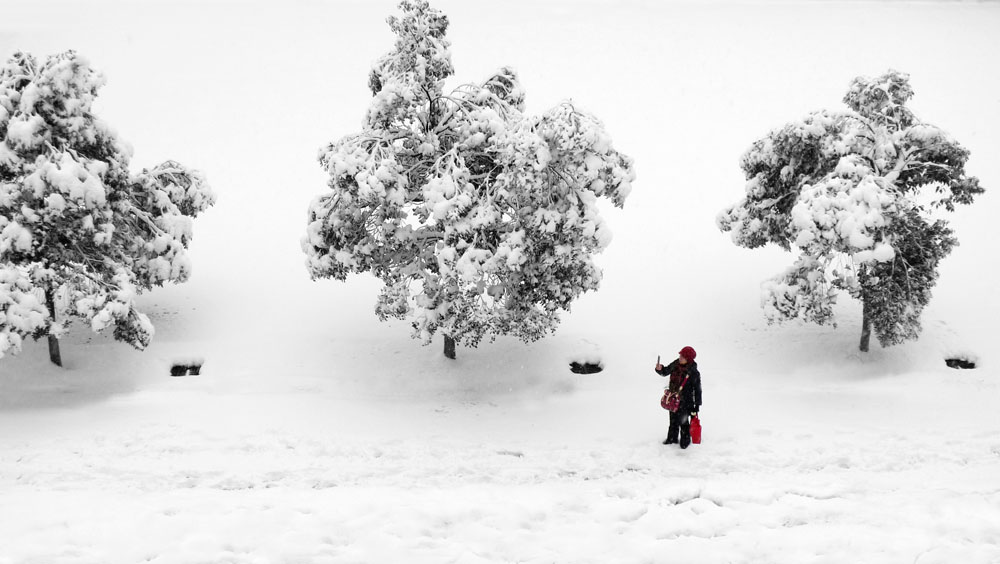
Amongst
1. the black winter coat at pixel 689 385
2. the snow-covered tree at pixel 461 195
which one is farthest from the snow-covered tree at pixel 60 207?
the black winter coat at pixel 689 385

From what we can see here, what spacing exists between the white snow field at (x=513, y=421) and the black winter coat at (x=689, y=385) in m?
0.90

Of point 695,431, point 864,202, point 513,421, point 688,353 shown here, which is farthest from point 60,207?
point 864,202

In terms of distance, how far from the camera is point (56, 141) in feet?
43.8

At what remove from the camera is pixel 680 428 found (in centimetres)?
1209

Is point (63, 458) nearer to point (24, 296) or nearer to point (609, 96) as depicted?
point (24, 296)

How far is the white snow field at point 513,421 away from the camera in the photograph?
28.1ft

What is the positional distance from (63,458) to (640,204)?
882 inches

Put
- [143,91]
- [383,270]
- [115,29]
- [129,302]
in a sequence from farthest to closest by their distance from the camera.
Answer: [115,29] → [143,91] → [383,270] → [129,302]

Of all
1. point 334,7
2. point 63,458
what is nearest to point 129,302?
point 63,458

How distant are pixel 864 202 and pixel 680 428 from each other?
5.63 m

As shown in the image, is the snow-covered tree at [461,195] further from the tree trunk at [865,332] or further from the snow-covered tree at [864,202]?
the tree trunk at [865,332]

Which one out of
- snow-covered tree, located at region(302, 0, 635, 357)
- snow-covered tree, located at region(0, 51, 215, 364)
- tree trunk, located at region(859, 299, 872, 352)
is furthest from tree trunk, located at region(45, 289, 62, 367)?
tree trunk, located at region(859, 299, 872, 352)

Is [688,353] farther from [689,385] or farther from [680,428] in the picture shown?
[680,428]

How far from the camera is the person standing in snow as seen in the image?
11.6 metres
